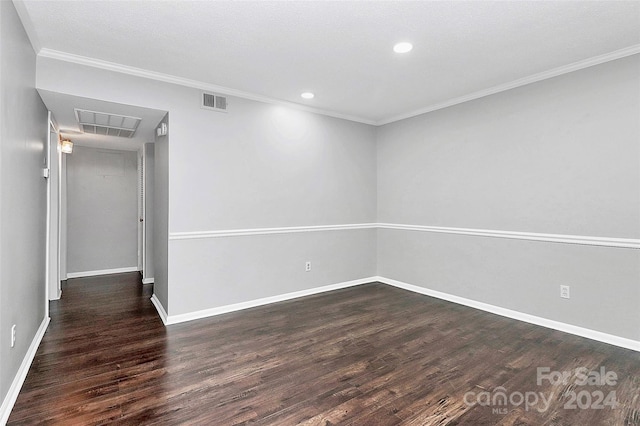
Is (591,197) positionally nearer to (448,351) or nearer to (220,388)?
(448,351)

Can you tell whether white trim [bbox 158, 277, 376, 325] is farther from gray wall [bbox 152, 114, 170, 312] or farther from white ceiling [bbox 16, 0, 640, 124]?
white ceiling [bbox 16, 0, 640, 124]

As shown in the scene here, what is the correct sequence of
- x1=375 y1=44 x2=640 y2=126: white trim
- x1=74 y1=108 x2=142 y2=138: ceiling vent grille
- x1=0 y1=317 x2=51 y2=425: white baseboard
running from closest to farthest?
x1=0 y1=317 x2=51 y2=425: white baseboard < x1=375 y1=44 x2=640 y2=126: white trim < x1=74 y1=108 x2=142 y2=138: ceiling vent grille

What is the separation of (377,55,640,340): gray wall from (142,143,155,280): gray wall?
3937 millimetres

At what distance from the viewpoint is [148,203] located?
5188mm

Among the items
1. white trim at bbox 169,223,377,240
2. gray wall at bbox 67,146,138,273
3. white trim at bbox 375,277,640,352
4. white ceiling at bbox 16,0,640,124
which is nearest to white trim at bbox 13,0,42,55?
white ceiling at bbox 16,0,640,124

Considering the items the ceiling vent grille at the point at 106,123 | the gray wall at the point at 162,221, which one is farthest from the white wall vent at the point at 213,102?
the ceiling vent grille at the point at 106,123

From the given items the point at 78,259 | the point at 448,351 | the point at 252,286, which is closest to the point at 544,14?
the point at 448,351

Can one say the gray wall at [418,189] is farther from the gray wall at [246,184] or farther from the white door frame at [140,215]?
the white door frame at [140,215]

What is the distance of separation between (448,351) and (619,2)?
2.84 m

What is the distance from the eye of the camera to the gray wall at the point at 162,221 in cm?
355

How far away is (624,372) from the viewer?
8.09 feet

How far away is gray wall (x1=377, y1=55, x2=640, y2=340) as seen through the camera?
2918 mm

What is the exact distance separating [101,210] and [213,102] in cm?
375

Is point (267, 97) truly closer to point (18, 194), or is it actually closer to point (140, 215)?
point (18, 194)
